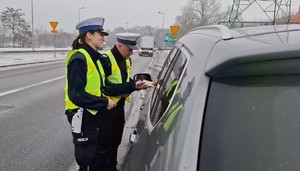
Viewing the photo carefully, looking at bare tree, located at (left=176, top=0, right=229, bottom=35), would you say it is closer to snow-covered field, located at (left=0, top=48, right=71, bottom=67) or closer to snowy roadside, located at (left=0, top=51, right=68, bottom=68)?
snow-covered field, located at (left=0, top=48, right=71, bottom=67)

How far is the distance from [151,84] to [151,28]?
11917 centimetres

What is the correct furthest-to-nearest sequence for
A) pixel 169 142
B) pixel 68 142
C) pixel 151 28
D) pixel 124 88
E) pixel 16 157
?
pixel 151 28, pixel 68 142, pixel 16 157, pixel 124 88, pixel 169 142

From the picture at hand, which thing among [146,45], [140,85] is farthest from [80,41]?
[146,45]

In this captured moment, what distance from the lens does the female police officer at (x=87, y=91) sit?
104 inches

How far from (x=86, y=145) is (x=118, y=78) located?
0.75m

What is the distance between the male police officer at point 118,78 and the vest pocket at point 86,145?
8.1 inches

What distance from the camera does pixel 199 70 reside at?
1.20 metres

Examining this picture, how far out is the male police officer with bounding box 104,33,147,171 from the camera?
10.2 ft

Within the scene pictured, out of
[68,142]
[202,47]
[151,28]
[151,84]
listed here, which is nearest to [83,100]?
[151,84]

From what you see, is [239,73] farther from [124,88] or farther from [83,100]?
[124,88]

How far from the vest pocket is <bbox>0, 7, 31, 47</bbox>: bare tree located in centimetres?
7201

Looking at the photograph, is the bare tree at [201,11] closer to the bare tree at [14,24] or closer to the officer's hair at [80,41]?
the bare tree at [14,24]

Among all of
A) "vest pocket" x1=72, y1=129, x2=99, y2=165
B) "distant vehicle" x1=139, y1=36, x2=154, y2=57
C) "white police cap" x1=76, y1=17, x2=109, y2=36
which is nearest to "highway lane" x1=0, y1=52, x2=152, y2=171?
"vest pocket" x1=72, y1=129, x2=99, y2=165

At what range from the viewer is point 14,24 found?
6788 cm
